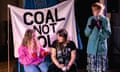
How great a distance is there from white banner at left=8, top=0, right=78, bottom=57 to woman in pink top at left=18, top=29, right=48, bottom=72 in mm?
70

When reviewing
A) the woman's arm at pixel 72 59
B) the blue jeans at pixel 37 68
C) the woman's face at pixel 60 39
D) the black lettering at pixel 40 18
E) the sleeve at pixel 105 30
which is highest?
the black lettering at pixel 40 18

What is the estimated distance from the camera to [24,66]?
14.5ft

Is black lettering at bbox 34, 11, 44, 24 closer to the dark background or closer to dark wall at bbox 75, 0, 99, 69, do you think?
the dark background

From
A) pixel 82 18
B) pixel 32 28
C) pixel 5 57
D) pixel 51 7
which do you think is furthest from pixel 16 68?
pixel 5 57

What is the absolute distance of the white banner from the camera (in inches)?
172

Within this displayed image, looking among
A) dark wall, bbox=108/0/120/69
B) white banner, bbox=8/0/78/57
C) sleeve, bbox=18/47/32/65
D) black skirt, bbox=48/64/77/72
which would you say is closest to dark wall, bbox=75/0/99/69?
dark wall, bbox=108/0/120/69

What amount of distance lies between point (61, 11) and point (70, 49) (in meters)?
0.54

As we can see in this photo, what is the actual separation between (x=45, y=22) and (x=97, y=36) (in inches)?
28.7

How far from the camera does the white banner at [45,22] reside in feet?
14.3

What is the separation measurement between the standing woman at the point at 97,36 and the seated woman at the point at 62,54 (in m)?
0.25

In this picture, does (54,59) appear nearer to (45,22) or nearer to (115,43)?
(45,22)

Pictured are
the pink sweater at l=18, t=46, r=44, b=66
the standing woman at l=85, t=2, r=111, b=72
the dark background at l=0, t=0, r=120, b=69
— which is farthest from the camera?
the dark background at l=0, t=0, r=120, b=69

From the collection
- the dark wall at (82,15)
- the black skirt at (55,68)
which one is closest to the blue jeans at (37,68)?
the black skirt at (55,68)

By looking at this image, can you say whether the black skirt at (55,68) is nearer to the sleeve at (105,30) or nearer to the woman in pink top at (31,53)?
the woman in pink top at (31,53)
